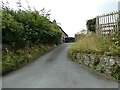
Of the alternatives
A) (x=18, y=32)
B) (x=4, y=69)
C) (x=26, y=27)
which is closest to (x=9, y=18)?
(x=18, y=32)

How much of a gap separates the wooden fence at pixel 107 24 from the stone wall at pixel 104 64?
6.11 ft

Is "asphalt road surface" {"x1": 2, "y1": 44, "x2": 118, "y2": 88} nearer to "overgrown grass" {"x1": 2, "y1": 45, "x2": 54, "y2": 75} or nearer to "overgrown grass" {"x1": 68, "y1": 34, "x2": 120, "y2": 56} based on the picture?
"overgrown grass" {"x1": 2, "y1": 45, "x2": 54, "y2": 75}

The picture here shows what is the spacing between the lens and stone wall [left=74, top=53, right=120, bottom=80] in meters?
10.7

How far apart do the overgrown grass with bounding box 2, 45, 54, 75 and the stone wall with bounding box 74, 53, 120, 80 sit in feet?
12.1

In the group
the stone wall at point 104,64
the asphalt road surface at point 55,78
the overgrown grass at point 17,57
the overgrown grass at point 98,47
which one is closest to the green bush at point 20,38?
the overgrown grass at point 17,57

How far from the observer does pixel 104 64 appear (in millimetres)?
11414

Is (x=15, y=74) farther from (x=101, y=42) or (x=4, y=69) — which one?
(x=101, y=42)

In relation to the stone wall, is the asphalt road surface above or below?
below

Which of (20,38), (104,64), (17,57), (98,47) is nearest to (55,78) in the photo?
(104,64)

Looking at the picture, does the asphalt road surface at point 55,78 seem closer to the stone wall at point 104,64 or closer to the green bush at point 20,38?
the stone wall at point 104,64

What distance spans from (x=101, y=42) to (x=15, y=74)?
4.79m

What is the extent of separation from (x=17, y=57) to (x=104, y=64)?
5253 millimetres

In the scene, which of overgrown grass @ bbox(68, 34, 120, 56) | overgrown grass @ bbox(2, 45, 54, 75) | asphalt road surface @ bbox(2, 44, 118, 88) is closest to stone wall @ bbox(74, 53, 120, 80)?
overgrown grass @ bbox(68, 34, 120, 56)

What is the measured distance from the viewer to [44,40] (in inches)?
826
